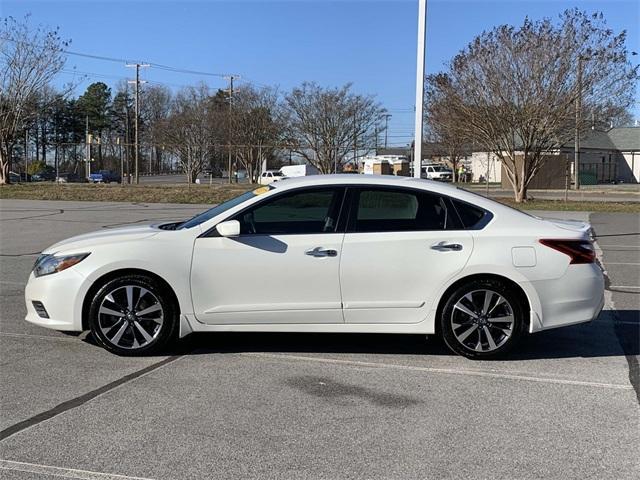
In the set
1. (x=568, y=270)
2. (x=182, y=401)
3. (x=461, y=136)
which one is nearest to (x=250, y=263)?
(x=182, y=401)

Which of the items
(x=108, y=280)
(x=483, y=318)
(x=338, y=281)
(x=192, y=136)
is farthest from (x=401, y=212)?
(x=192, y=136)

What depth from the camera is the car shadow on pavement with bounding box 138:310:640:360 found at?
5.86 m

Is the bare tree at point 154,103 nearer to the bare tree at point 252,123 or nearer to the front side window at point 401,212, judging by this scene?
the bare tree at point 252,123

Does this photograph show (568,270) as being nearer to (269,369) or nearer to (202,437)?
(269,369)

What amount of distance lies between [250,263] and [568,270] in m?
2.66

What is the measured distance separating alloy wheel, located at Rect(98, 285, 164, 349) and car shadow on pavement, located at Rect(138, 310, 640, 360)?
1.25ft

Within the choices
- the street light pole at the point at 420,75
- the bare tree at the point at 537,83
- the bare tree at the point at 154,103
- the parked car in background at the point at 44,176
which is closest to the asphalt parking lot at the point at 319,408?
the street light pole at the point at 420,75

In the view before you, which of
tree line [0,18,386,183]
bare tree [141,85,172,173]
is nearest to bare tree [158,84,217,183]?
tree line [0,18,386,183]

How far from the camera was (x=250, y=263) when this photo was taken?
5.42m

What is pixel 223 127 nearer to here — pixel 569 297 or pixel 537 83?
pixel 537 83

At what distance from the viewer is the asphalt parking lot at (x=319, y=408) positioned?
11.9ft

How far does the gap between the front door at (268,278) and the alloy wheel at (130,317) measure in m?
0.38

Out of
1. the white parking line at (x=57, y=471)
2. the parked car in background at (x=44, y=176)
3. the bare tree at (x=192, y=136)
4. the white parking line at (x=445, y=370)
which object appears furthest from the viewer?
the parked car in background at (x=44, y=176)

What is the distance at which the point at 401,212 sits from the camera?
564cm
